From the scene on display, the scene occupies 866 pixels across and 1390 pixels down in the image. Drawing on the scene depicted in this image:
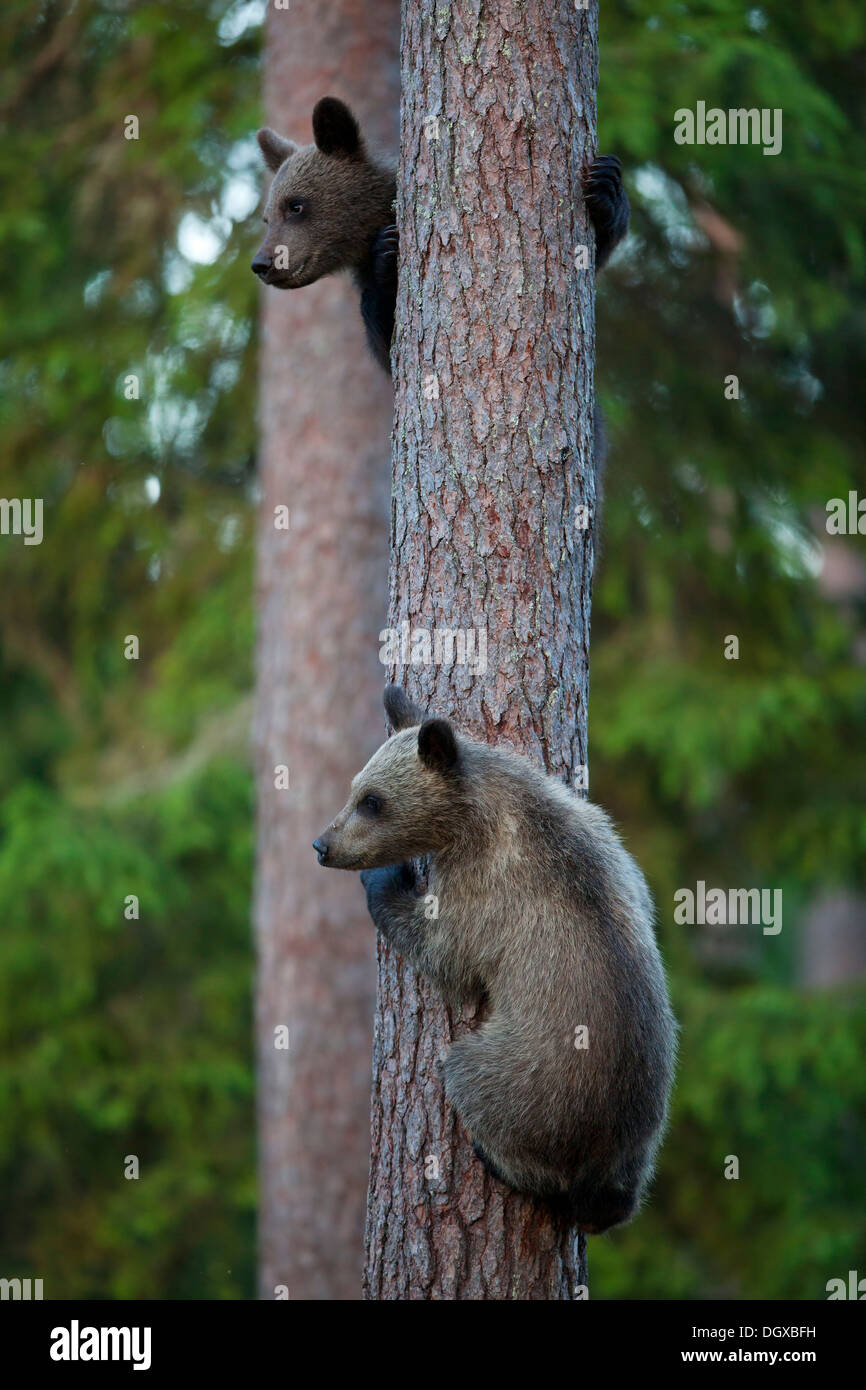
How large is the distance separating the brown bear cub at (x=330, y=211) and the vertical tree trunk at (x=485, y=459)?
2.72 ft

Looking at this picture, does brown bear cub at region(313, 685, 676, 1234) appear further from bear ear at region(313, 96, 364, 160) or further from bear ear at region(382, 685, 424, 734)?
bear ear at region(313, 96, 364, 160)

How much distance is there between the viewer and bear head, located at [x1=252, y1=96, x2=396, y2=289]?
4.66m

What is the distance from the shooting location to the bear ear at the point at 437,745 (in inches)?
133

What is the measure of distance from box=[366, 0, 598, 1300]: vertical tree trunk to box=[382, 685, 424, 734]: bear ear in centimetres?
6

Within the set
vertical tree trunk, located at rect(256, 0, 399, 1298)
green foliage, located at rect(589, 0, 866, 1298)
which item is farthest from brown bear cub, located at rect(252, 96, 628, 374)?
green foliage, located at rect(589, 0, 866, 1298)

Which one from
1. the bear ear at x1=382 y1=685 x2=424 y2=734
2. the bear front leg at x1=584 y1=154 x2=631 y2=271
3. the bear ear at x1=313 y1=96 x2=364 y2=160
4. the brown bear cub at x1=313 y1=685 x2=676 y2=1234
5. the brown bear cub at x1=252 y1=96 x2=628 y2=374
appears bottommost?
Answer: the brown bear cub at x1=313 y1=685 x2=676 y2=1234

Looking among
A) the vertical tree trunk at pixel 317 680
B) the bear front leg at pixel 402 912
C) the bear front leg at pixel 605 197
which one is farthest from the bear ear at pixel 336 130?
the bear front leg at pixel 402 912

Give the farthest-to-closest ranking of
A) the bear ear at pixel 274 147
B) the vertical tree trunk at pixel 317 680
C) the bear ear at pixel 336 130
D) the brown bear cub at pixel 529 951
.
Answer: the vertical tree trunk at pixel 317 680 < the bear ear at pixel 274 147 < the bear ear at pixel 336 130 < the brown bear cub at pixel 529 951

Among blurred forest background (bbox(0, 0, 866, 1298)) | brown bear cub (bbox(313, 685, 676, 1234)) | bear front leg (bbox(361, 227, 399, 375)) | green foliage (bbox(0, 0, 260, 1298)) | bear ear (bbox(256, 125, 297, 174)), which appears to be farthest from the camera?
green foliage (bbox(0, 0, 260, 1298))

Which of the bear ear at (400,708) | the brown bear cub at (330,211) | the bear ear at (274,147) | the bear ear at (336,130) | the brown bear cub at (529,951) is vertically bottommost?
the brown bear cub at (529,951)

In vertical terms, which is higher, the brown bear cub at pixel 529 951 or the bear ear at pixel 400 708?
the bear ear at pixel 400 708

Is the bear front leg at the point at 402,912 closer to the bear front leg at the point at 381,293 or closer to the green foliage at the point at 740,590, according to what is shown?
the bear front leg at the point at 381,293

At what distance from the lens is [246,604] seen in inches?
345

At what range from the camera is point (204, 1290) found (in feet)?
31.6
